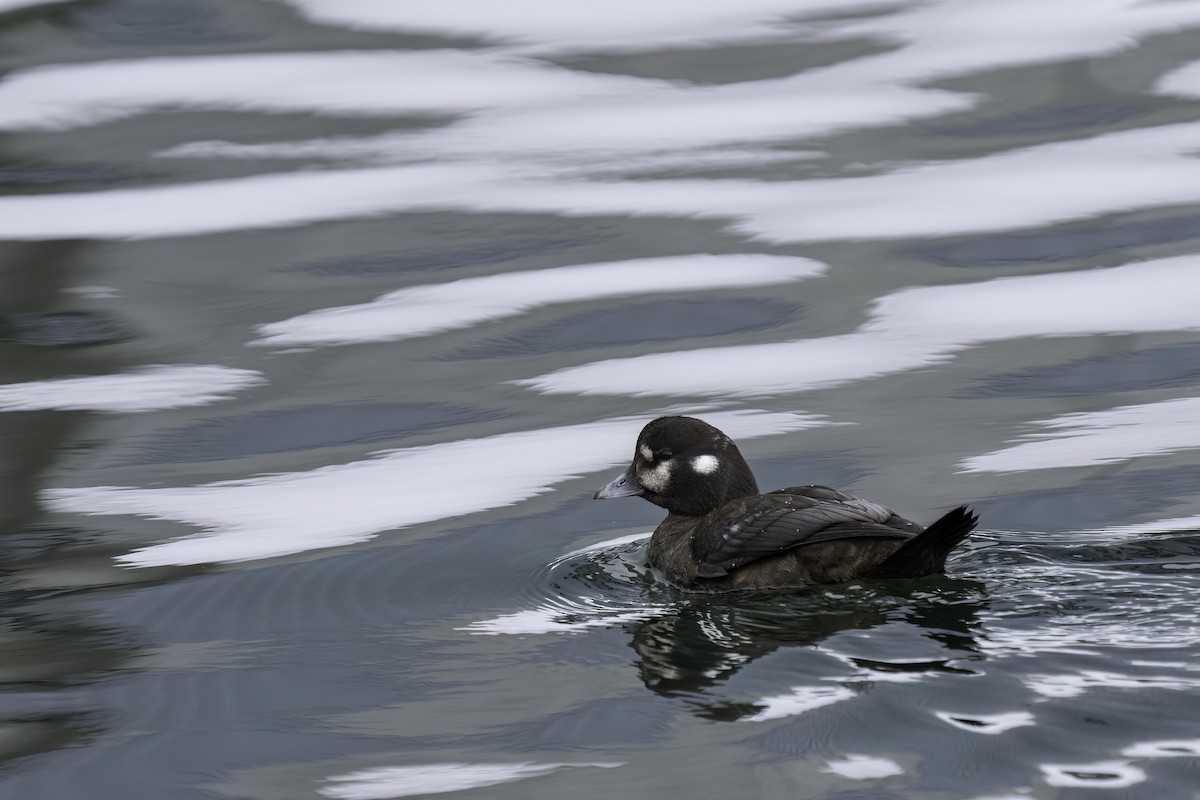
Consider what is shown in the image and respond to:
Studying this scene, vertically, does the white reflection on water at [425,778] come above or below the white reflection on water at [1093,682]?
below

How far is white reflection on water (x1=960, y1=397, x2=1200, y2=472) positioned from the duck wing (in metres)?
1.42

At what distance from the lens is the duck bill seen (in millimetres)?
7297

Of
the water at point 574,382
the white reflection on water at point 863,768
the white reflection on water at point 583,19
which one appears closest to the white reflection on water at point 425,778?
the water at point 574,382

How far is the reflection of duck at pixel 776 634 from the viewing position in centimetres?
532

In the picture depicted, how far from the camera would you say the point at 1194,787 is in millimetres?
4391

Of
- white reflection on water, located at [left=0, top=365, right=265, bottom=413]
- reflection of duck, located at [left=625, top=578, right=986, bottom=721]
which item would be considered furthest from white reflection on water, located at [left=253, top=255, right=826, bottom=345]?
reflection of duck, located at [left=625, top=578, right=986, bottom=721]

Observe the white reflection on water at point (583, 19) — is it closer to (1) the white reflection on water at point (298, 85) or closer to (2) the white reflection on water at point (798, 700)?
(1) the white reflection on water at point (298, 85)

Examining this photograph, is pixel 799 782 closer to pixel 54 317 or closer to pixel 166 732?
pixel 166 732

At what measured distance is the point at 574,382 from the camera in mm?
9297

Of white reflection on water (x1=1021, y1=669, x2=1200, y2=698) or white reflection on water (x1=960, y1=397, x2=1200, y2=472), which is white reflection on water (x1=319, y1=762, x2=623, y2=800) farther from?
white reflection on water (x1=960, y1=397, x2=1200, y2=472)

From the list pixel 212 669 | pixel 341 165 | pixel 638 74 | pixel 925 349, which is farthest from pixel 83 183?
pixel 212 669

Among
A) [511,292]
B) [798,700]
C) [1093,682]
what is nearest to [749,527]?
[798,700]

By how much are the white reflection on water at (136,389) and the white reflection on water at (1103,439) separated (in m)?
3.87

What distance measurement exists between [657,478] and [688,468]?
13cm
